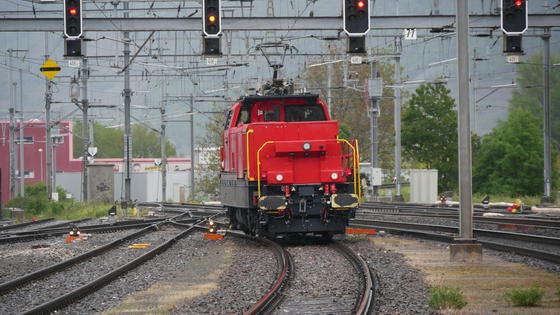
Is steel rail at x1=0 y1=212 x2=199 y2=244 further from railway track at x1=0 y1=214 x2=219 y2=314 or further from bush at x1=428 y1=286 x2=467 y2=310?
bush at x1=428 y1=286 x2=467 y2=310

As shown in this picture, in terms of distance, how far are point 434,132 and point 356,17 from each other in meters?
29.4

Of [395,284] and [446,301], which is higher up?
[446,301]

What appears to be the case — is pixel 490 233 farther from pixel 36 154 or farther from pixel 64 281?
pixel 36 154

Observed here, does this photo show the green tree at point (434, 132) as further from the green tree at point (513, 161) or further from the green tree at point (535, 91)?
the green tree at point (535, 91)

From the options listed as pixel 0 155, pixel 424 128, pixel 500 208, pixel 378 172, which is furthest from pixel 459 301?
pixel 0 155

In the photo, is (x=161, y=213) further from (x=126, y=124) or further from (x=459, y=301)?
(x=459, y=301)

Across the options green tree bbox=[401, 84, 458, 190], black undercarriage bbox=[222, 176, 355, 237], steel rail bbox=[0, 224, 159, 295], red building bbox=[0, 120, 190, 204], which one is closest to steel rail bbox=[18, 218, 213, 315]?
steel rail bbox=[0, 224, 159, 295]

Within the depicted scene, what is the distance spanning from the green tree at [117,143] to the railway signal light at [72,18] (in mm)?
141703

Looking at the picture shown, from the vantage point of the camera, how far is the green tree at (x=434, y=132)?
160 ft

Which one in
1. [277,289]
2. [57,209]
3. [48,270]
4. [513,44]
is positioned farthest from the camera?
[57,209]

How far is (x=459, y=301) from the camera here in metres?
9.76

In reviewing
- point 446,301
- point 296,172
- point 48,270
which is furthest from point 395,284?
point 296,172

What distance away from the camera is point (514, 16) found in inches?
801

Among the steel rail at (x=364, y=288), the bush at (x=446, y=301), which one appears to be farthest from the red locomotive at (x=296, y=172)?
the bush at (x=446, y=301)
